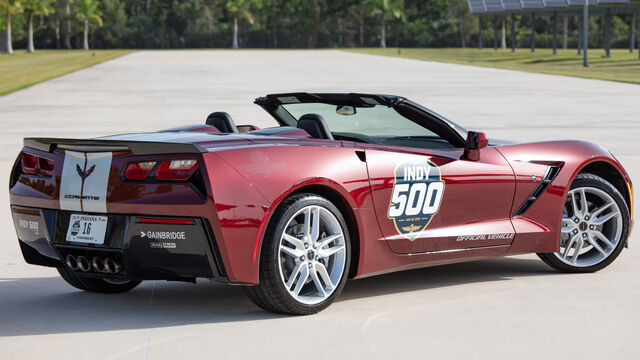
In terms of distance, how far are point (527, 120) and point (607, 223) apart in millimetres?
15244

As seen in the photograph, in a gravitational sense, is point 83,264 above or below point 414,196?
below

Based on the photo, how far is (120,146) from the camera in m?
5.44

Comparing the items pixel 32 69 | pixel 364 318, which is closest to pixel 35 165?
pixel 364 318

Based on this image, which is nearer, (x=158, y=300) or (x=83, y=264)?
(x=83, y=264)

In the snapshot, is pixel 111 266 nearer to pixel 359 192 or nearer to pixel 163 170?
pixel 163 170

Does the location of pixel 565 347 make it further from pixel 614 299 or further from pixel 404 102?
pixel 404 102

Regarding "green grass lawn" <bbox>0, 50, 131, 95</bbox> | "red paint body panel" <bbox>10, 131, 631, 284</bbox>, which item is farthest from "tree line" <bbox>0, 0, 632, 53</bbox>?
"red paint body panel" <bbox>10, 131, 631, 284</bbox>

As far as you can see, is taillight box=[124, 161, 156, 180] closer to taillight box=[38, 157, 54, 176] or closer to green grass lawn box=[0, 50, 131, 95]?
taillight box=[38, 157, 54, 176]

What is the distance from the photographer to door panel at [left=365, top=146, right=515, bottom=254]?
6004 mm

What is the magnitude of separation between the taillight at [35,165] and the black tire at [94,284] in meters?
0.70

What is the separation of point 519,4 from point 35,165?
82868 mm

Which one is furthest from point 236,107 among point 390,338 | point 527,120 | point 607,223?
point 390,338

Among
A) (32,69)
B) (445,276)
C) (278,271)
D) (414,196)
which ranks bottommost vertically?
(32,69)

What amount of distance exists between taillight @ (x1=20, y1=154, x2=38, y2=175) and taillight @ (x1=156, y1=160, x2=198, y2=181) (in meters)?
0.91
